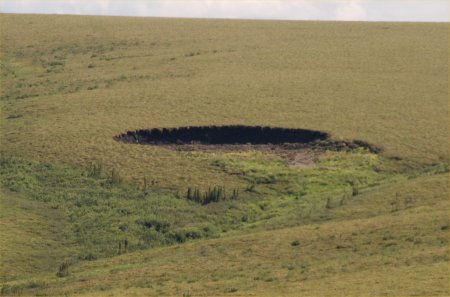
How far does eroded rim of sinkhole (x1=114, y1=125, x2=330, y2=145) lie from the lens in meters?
55.2

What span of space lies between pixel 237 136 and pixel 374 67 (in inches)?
895

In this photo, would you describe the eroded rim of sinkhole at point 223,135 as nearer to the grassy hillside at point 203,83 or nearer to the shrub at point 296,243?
→ the grassy hillside at point 203,83

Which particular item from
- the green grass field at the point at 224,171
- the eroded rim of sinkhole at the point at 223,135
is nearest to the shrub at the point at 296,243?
the green grass field at the point at 224,171

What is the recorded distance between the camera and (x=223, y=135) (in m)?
56.2

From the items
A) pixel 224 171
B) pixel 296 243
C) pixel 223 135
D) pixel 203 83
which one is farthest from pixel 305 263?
pixel 203 83

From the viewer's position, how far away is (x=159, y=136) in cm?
5588

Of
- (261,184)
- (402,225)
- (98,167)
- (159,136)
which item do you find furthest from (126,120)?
(402,225)

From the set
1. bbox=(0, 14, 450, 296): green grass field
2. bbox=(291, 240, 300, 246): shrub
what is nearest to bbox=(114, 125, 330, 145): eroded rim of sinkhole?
bbox=(0, 14, 450, 296): green grass field

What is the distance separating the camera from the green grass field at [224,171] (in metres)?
32.3

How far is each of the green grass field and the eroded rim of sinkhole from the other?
0.83 metres

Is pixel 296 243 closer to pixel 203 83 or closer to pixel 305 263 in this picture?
pixel 305 263

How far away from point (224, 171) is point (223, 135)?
685 centimetres

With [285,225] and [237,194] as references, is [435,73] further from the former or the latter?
[285,225]

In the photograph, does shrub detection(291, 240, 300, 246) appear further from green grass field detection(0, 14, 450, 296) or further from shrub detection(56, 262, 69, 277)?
shrub detection(56, 262, 69, 277)
